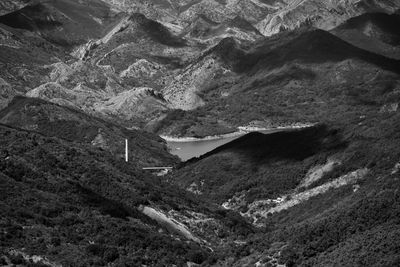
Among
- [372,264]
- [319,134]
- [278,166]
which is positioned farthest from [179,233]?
[319,134]

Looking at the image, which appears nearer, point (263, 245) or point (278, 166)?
point (263, 245)

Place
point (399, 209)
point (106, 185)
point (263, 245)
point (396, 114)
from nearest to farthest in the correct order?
point (399, 209) → point (263, 245) → point (106, 185) → point (396, 114)

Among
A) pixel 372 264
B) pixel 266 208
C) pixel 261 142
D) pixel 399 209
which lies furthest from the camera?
pixel 261 142

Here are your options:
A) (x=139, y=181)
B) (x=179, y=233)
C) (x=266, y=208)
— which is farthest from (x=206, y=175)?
(x=179, y=233)

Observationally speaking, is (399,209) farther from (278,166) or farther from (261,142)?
(261,142)

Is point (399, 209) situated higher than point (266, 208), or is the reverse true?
point (399, 209)

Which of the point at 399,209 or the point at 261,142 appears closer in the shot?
the point at 399,209

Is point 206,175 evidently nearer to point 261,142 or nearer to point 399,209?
point 261,142

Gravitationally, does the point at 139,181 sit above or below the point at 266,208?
above

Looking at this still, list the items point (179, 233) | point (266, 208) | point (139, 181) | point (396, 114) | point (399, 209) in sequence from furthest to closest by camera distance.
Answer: point (396, 114)
point (266, 208)
point (139, 181)
point (179, 233)
point (399, 209)
